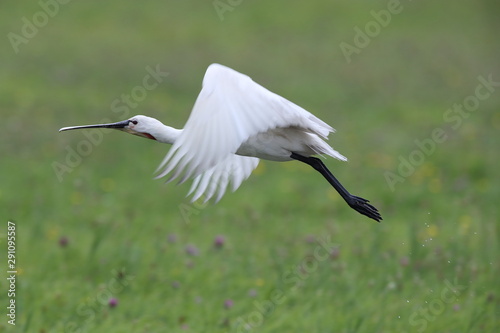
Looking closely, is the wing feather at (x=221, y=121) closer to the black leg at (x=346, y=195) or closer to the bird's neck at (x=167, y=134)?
the bird's neck at (x=167, y=134)

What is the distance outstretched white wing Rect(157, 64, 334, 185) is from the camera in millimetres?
4539

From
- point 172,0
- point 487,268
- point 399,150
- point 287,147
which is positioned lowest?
point 172,0

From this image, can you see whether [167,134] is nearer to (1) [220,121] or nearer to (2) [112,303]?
(1) [220,121]

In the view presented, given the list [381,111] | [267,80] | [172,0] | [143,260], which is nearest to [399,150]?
[381,111]

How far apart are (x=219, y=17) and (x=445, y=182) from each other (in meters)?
9.57

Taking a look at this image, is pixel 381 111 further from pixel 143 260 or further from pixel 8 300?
pixel 8 300

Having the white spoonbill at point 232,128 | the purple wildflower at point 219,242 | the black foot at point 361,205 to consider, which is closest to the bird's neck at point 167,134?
the white spoonbill at point 232,128

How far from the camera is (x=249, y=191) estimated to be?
31.0 feet

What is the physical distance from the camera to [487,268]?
7.21 metres

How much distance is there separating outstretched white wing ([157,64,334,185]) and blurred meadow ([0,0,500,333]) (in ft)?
5.82

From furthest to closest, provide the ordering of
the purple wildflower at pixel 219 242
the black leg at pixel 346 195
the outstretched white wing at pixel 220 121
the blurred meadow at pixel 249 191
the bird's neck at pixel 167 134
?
the purple wildflower at pixel 219 242
the blurred meadow at pixel 249 191
the black leg at pixel 346 195
the bird's neck at pixel 167 134
the outstretched white wing at pixel 220 121

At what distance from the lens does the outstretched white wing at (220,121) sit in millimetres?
4539

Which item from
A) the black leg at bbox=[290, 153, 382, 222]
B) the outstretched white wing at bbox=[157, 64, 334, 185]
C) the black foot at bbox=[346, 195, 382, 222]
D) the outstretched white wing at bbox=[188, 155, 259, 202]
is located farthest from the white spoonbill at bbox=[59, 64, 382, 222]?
the outstretched white wing at bbox=[188, 155, 259, 202]

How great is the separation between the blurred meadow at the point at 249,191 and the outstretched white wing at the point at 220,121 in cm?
177
